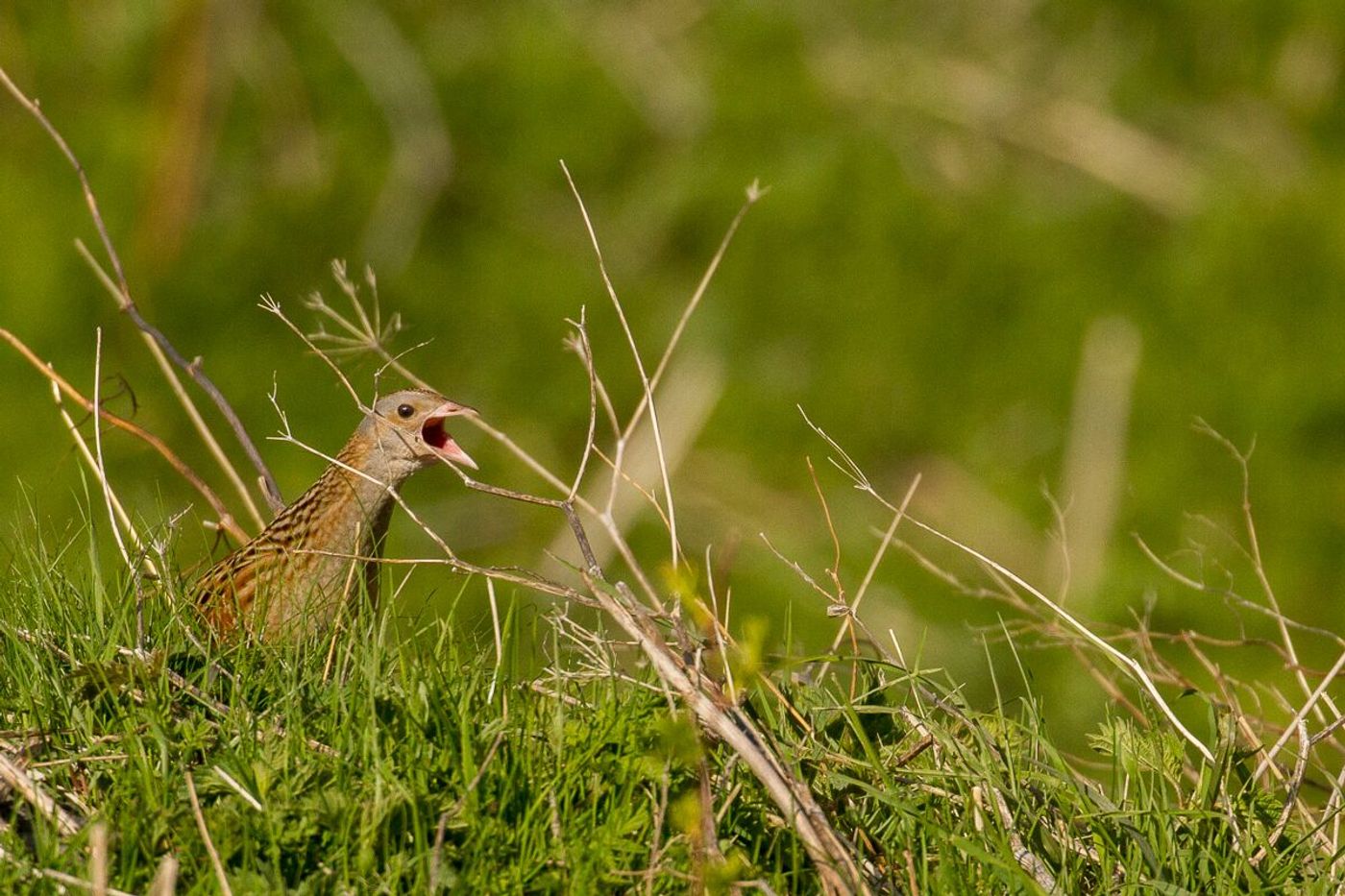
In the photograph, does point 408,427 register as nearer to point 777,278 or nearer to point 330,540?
point 330,540

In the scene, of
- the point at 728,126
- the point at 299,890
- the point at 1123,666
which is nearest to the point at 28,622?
the point at 299,890

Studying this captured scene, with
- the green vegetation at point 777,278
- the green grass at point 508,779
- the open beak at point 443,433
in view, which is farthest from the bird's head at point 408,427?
the green vegetation at point 777,278

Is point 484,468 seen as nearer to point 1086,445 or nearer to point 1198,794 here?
point 1086,445

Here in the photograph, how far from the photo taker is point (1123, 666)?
3.88 meters

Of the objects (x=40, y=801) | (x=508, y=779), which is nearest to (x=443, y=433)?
(x=508, y=779)

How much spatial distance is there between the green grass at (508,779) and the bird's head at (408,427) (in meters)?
1.17

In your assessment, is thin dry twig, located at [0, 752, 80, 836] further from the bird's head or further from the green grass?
the bird's head

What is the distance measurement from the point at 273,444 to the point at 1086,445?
3916 millimetres

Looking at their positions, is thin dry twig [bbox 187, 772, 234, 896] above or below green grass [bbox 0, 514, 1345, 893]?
above

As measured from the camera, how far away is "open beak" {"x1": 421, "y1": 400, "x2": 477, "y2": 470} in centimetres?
518

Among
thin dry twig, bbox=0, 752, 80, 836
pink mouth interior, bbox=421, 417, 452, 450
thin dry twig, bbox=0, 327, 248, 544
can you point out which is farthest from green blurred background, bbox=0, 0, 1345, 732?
thin dry twig, bbox=0, 752, 80, 836

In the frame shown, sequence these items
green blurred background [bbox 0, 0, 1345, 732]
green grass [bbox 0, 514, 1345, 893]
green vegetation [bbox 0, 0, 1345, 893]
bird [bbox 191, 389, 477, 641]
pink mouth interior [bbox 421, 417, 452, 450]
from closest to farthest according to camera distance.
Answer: green grass [bbox 0, 514, 1345, 893], bird [bbox 191, 389, 477, 641], pink mouth interior [bbox 421, 417, 452, 450], green vegetation [bbox 0, 0, 1345, 893], green blurred background [bbox 0, 0, 1345, 732]

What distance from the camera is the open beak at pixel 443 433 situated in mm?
5176

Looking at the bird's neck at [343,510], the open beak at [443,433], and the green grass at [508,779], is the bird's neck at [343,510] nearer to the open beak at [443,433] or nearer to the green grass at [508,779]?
the open beak at [443,433]
